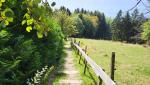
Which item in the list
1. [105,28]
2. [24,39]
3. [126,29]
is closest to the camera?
[24,39]

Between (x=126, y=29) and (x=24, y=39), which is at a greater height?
(x=126, y=29)

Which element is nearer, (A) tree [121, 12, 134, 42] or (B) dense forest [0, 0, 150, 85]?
(B) dense forest [0, 0, 150, 85]

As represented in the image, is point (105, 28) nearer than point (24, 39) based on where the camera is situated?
No

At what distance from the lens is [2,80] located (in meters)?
7.93

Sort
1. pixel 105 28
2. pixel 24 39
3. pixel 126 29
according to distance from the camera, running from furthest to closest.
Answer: pixel 105 28 < pixel 126 29 < pixel 24 39

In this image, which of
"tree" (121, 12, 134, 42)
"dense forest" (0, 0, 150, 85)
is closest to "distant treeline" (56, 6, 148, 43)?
"tree" (121, 12, 134, 42)

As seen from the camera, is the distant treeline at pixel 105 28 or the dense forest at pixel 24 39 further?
the distant treeline at pixel 105 28

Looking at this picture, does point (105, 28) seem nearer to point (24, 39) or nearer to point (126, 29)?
point (126, 29)

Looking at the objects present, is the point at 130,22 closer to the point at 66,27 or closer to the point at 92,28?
the point at 92,28

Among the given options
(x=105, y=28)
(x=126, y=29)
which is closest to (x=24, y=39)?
(x=126, y=29)

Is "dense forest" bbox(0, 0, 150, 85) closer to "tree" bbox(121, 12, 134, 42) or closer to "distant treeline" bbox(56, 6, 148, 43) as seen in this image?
"distant treeline" bbox(56, 6, 148, 43)

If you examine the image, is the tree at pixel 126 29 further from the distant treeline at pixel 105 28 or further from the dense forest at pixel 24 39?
the dense forest at pixel 24 39

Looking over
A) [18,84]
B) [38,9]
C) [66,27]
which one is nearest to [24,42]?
[18,84]

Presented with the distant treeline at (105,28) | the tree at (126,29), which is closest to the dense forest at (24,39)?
the distant treeline at (105,28)
